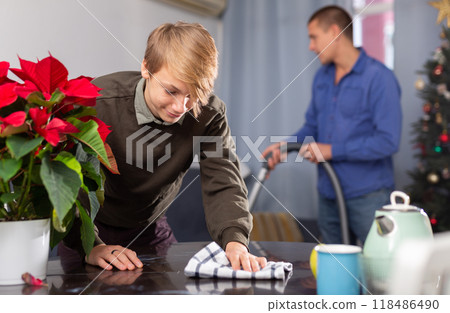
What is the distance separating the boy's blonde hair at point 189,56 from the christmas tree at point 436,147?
197cm

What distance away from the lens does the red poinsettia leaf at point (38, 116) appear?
2.70 ft

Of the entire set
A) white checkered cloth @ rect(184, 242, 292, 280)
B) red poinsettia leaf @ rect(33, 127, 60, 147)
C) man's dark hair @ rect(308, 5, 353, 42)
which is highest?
man's dark hair @ rect(308, 5, 353, 42)

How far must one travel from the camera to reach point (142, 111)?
1.43m

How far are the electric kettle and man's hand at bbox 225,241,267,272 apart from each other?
29 cm

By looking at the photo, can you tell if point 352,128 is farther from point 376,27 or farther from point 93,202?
point 93,202

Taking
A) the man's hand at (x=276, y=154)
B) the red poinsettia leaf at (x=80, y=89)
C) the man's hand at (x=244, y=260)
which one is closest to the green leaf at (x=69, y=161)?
the red poinsettia leaf at (x=80, y=89)

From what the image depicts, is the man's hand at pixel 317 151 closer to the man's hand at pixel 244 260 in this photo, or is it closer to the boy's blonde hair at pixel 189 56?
the boy's blonde hair at pixel 189 56

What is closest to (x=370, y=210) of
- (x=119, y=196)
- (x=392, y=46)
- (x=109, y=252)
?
(x=392, y=46)

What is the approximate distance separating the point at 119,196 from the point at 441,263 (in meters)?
1.15

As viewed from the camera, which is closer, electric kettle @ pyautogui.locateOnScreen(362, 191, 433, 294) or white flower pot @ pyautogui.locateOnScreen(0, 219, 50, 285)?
electric kettle @ pyautogui.locateOnScreen(362, 191, 433, 294)

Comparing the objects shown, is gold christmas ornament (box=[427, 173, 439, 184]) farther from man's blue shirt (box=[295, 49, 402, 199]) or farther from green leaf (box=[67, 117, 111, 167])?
green leaf (box=[67, 117, 111, 167])

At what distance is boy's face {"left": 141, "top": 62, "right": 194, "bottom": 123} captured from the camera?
4.25 feet

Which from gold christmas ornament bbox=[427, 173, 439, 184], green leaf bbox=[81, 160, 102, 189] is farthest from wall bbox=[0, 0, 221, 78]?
gold christmas ornament bbox=[427, 173, 439, 184]
